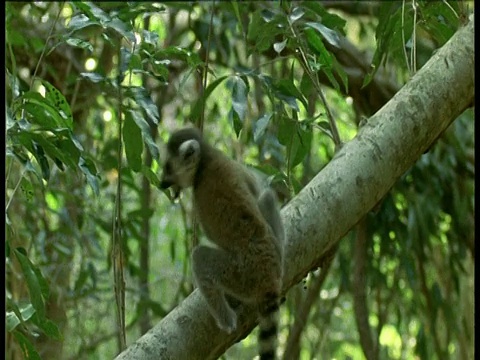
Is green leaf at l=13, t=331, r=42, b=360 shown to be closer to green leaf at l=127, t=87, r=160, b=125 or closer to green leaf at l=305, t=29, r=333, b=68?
green leaf at l=127, t=87, r=160, b=125

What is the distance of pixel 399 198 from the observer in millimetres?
4539

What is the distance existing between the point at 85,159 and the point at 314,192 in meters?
0.66

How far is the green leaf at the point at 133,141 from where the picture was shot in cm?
270

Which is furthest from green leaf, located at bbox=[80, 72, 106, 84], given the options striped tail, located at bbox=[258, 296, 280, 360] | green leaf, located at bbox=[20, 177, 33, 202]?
striped tail, located at bbox=[258, 296, 280, 360]

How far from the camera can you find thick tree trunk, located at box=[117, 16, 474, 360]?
232 cm

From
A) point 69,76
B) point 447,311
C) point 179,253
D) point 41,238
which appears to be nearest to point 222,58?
point 69,76

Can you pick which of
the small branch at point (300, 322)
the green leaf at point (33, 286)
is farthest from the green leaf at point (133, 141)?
the small branch at point (300, 322)

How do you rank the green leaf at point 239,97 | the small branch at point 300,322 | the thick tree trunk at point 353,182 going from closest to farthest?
the thick tree trunk at point 353,182, the green leaf at point 239,97, the small branch at point 300,322

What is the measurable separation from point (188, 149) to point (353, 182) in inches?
18.8

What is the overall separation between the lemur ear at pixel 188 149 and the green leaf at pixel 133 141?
0.12 meters

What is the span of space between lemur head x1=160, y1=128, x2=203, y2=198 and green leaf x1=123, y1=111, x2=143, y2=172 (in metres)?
0.08

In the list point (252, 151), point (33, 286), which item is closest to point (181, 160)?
point (33, 286)

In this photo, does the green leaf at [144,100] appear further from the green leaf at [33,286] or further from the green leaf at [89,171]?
the green leaf at [33,286]

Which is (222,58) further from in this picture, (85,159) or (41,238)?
(85,159)
